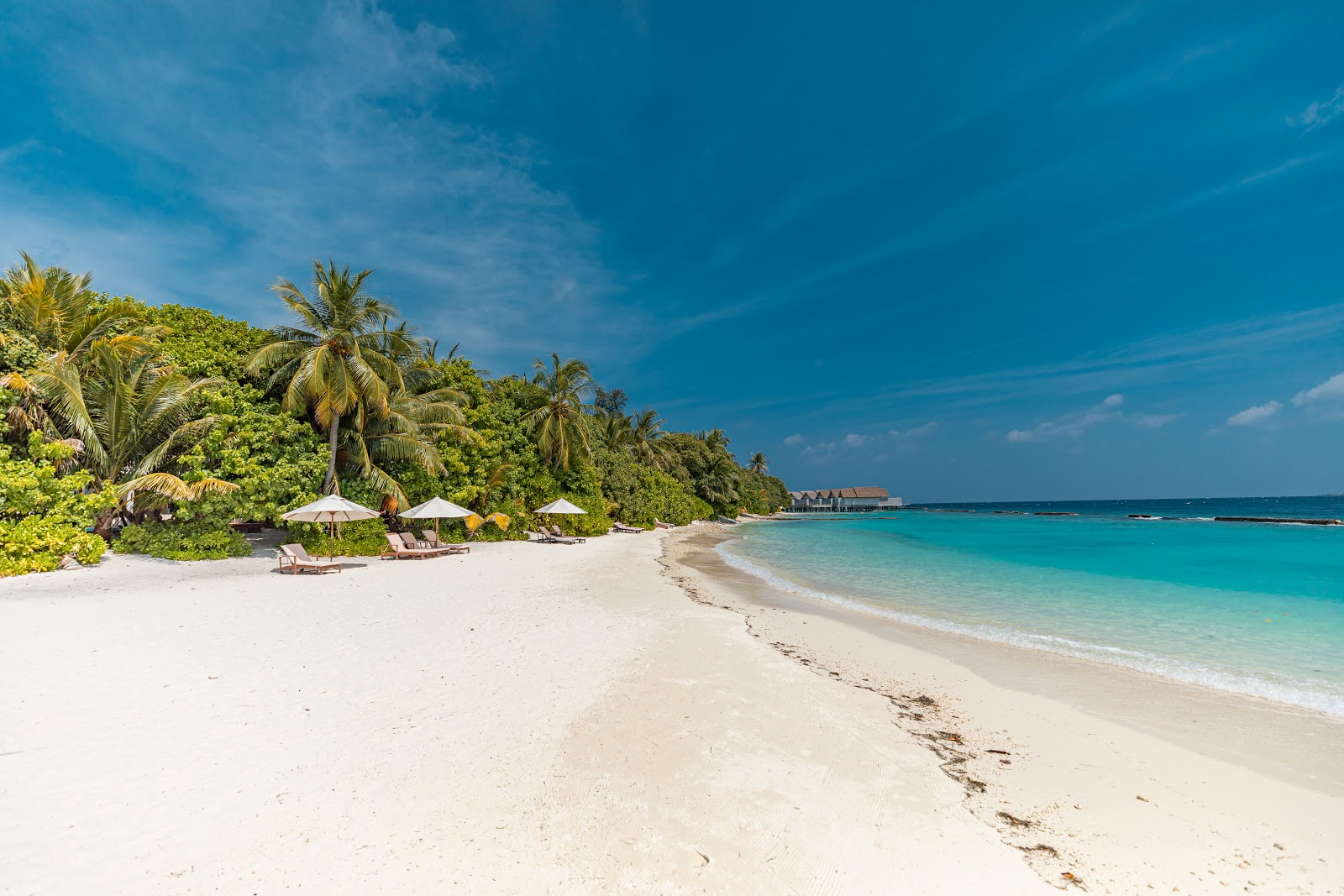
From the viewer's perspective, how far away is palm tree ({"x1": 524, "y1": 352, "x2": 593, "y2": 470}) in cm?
2603

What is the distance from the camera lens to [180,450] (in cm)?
1548

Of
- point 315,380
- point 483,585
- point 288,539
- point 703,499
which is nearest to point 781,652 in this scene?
point 483,585

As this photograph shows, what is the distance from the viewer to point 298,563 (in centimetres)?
1320

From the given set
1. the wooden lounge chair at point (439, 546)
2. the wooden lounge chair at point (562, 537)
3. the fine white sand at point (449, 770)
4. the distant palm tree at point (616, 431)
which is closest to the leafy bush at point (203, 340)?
the wooden lounge chair at point (439, 546)

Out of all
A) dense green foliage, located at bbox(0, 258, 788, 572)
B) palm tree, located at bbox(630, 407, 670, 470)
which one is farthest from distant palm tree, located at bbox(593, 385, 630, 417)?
dense green foliage, located at bbox(0, 258, 788, 572)

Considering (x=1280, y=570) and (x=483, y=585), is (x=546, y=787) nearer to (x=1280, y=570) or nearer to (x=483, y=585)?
(x=483, y=585)

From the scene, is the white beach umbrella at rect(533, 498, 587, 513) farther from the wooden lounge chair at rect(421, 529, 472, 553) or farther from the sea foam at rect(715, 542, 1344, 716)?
the sea foam at rect(715, 542, 1344, 716)

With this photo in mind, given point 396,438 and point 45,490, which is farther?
point 396,438

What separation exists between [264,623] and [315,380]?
10.3 meters

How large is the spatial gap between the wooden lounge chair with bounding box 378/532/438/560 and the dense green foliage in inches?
53.0

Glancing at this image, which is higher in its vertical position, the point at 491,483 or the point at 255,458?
the point at 255,458

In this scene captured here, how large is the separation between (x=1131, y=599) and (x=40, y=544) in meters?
24.5

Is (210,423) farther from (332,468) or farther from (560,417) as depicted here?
(560,417)

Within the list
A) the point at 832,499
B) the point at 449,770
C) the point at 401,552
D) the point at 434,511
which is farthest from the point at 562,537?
the point at 832,499
